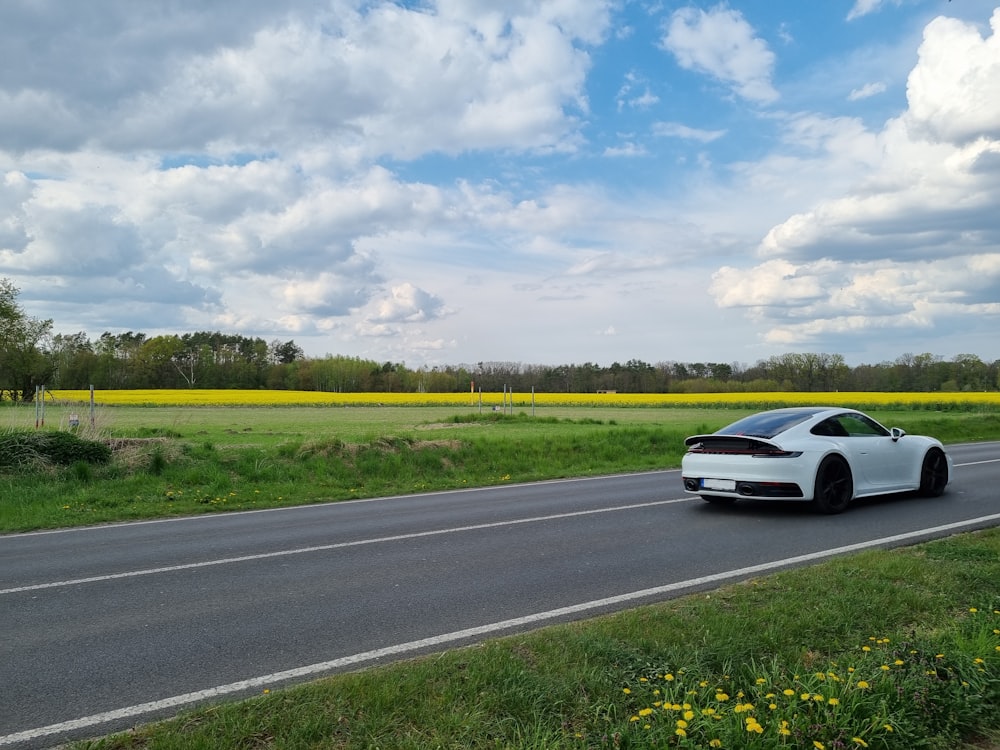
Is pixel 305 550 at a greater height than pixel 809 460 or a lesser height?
lesser

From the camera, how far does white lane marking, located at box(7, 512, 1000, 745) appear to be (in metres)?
3.76

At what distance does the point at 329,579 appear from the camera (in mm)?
6641

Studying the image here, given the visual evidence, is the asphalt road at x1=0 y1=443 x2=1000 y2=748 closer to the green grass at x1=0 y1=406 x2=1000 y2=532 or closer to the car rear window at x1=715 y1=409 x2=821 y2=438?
the car rear window at x1=715 y1=409 x2=821 y2=438

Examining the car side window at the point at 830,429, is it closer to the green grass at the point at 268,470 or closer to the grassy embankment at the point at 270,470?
the grassy embankment at the point at 270,470

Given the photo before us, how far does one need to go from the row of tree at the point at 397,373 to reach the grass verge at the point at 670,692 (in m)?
70.5

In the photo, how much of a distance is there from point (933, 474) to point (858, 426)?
5.42ft

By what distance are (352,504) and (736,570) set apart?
693 cm

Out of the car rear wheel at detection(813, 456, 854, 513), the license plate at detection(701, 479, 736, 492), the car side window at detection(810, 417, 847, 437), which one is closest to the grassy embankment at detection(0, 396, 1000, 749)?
the car rear wheel at detection(813, 456, 854, 513)

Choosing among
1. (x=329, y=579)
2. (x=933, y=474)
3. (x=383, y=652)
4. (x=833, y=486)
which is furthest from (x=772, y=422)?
(x=383, y=652)

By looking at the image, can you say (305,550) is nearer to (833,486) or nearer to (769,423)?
(769,423)

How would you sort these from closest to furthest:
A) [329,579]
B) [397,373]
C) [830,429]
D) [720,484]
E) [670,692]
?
1. [670,692]
2. [329,579]
3. [720,484]
4. [830,429]
5. [397,373]

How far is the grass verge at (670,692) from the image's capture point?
333 centimetres

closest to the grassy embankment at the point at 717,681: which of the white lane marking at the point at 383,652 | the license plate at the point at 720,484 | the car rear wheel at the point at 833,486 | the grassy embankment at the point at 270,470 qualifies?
the white lane marking at the point at 383,652

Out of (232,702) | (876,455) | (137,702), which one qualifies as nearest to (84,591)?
(137,702)
